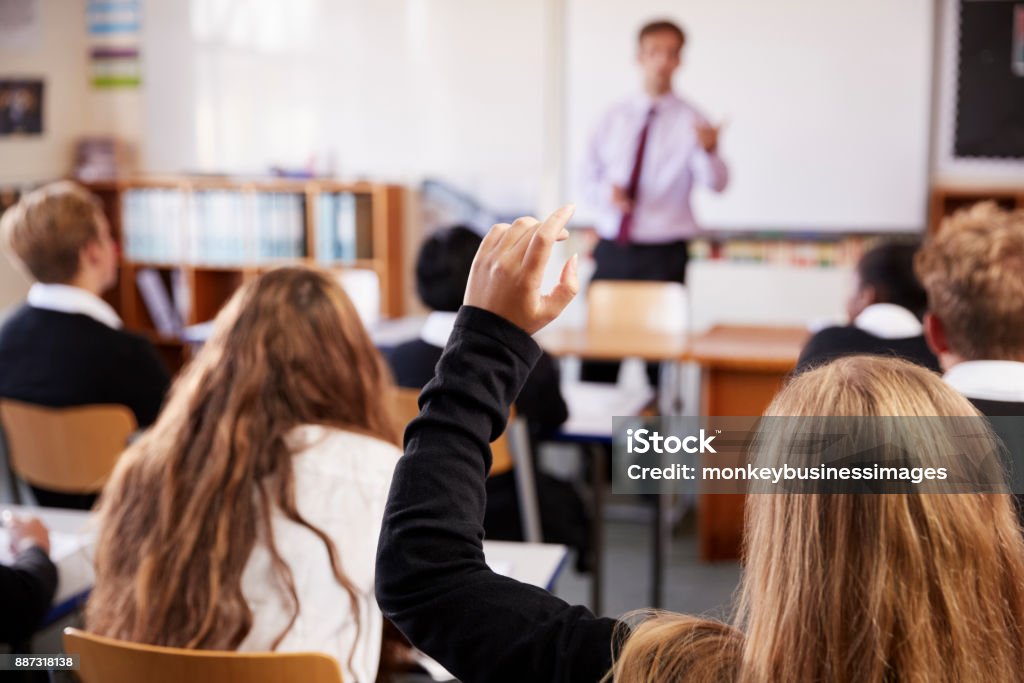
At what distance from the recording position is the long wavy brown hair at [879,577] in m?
0.67

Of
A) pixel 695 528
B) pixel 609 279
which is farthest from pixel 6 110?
pixel 695 528

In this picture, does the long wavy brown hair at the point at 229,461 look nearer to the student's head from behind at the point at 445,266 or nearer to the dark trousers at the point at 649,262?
the student's head from behind at the point at 445,266

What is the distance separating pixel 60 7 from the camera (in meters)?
5.71

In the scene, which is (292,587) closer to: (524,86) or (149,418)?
(149,418)

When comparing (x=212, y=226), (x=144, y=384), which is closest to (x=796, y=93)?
(x=212, y=226)

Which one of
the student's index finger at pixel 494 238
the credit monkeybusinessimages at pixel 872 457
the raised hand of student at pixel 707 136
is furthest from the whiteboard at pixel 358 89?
the credit monkeybusinessimages at pixel 872 457

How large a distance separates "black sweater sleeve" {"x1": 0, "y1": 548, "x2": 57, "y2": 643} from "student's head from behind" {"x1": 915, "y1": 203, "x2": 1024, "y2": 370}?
145 centimetres

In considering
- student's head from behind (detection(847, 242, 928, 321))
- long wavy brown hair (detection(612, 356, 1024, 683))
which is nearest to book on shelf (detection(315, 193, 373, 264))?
student's head from behind (detection(847, 242, 928, 321))

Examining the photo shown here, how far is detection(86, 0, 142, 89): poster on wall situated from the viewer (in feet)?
19.3

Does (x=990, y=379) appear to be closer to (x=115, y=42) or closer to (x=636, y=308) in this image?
(x=636, y=308)

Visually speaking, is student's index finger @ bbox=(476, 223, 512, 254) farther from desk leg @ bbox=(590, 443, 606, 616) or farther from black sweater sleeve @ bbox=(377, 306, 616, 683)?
desk leg @ bbox=(590, 443, 606, 616)

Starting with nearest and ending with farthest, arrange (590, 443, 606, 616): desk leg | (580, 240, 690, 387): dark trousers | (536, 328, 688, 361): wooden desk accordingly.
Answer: (590, 443, 606, 616): desk leg < (536, 328, 688, 361): wooden desk < (580, 240, 690, 387): dark trousers

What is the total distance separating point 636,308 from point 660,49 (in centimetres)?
137

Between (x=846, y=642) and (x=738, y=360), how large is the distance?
110 inches
